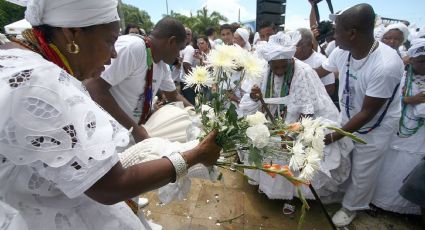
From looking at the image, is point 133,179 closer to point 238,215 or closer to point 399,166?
point 238,215

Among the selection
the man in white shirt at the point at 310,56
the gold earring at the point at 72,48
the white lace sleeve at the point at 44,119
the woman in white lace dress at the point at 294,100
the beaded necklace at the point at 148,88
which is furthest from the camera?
the man in white shirt at the point at 310,56

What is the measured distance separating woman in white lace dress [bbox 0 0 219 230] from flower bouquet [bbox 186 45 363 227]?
6.7 inches

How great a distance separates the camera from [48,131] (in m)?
0.98

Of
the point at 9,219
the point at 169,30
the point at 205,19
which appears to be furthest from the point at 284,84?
the point at 205,19

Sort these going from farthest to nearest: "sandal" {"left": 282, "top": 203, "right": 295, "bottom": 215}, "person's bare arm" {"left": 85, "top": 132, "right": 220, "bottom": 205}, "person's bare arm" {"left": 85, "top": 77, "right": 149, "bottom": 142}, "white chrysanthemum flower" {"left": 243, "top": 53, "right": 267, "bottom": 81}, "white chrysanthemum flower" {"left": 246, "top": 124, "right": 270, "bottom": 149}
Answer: "sandal" {"left": 282, "top": 203, "right": 295, "bottom": 215} → "person's bare arm" {"left": 85, "top": 77, "right": 149, "bottom": 142} → "white chrysanthemum flower" {"left": 243, "top": 53, "right": 267, "bottom": 81} → "white chrysanthemum flower" {"left": 246, "top": 124, "right": 270, "bottom": 149} → "person's bare arm" {"left": 85, "top": 132, "right": 220, "bottom": 205}

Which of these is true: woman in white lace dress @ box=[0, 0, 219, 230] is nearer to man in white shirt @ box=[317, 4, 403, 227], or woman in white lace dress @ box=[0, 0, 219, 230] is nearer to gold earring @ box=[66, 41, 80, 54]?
gold earring @ box=[66, 41, 80, 54]

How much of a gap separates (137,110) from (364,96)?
7.97 feet

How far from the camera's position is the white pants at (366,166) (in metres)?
3.31

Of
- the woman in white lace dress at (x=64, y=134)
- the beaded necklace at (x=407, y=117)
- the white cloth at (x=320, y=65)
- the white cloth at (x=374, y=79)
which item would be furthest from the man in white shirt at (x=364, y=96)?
the woman in white lace dress at (x=64, y=134)

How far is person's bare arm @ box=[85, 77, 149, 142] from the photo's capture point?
7.79 ft

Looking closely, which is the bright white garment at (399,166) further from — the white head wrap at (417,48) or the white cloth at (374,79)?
the white cloth at (374,79)

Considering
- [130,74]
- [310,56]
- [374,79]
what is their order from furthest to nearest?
[310,56], [374,79], [130,74]

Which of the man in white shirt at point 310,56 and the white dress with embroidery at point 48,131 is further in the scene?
the man in white shirt at point 310,56

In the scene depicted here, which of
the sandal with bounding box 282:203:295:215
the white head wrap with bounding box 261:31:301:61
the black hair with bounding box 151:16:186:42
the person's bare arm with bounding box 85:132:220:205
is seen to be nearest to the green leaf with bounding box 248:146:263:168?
the person's bare arm with bounding box 85:132:220:205
